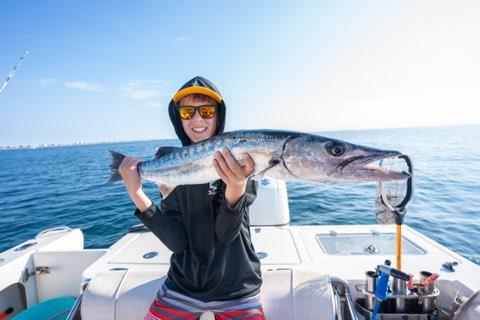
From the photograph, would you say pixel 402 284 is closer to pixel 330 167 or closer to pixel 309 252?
pixel 309 252

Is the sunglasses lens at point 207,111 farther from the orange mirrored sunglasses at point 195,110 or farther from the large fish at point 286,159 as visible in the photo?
the large fish at point 286,159

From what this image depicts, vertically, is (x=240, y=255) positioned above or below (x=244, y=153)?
below

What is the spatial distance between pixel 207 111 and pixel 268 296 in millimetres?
2053

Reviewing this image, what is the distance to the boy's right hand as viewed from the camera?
9.68 feet

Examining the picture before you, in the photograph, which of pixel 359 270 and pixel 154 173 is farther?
pixel 359 270

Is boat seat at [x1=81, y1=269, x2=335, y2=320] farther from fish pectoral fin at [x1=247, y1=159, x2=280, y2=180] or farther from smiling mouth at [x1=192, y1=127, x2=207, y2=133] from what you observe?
smiling mouth at [x1=192, y1=127, x2=207, y2=133]

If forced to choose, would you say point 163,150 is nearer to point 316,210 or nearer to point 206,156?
point 206,156

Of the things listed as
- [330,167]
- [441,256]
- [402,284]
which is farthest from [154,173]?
[441,256]

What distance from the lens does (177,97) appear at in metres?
3.05

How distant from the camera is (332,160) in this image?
226 centimetres

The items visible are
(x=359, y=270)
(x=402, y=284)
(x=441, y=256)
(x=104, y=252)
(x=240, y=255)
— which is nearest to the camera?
(x=240, y=255)

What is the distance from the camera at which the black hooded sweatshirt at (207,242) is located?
8.27 ft

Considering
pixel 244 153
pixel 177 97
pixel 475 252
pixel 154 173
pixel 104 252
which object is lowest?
pixel 475 252

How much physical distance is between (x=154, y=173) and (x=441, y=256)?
4.48 metres
